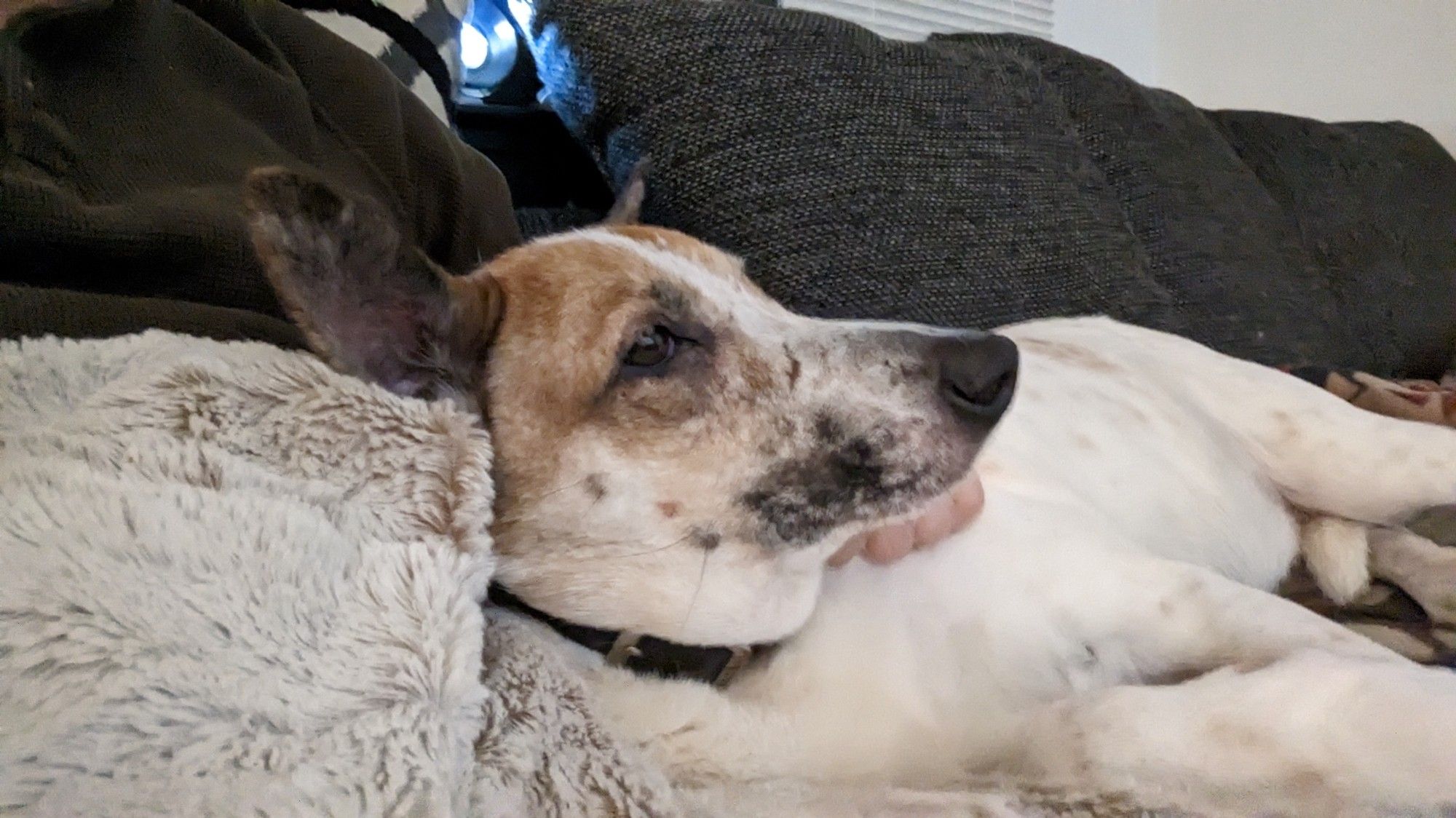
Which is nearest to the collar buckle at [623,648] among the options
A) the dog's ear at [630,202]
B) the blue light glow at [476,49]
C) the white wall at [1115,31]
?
the dog's ear at [630,202]

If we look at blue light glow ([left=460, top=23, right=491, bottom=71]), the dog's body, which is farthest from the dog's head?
blue light glow ([left=460, top=23, right=491, bottom=71])

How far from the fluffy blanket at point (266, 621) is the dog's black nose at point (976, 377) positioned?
0.39 m

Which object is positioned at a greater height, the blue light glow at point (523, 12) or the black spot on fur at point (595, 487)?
the blue light glow at point (523, 12)

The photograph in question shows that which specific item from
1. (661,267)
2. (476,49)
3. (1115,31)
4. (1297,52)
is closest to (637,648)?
(661,267)

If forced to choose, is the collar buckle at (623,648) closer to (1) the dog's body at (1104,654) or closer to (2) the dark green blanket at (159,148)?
(1) the dog's body at (1104,654)

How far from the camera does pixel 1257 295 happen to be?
8.09 ft

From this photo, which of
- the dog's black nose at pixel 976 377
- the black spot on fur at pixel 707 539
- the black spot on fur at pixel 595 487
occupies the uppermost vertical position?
the dog's black nose at pixel 976 377

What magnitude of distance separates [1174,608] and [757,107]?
1223 millimetres

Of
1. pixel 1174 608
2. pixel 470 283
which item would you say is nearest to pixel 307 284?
pixel 470 283

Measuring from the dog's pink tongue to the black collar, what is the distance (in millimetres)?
202

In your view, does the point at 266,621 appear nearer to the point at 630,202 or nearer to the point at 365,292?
the point at 365,292

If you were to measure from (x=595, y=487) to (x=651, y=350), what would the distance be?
17 centimetres

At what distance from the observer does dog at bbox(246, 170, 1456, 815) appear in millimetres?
844

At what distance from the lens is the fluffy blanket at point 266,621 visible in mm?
544
